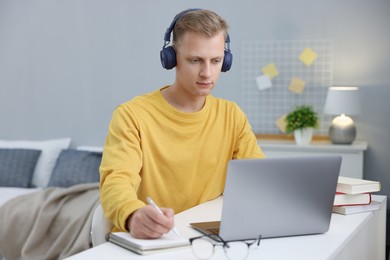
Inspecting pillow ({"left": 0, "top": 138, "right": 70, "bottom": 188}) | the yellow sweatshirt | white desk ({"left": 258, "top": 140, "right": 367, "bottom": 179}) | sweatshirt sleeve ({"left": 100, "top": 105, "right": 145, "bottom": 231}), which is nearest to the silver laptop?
sweatshirt sleeve ({"left": 100, "top": 105, "right": 145, "bottom": 231})

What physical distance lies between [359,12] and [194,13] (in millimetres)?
2407

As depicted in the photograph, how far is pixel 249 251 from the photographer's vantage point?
145 cm

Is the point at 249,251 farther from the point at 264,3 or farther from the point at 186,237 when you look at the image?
Answer: the point at 264,3

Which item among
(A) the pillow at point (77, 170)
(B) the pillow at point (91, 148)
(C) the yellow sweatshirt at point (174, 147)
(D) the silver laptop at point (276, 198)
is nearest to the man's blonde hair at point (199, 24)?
(C) the yellow sweatshirt at point (174, 147)

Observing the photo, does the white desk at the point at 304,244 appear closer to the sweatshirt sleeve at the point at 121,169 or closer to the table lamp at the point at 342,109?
the sweatshirt sleeve at the point at 121,169

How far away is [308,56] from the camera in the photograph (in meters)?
4.13

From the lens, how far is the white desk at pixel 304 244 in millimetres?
1408

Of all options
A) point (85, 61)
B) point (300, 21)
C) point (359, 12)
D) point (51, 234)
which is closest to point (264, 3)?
point (300, 21)

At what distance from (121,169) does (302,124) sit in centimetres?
242

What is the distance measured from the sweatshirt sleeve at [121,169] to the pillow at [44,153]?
2863 mm

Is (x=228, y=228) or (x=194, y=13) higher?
(x=194, y=13)

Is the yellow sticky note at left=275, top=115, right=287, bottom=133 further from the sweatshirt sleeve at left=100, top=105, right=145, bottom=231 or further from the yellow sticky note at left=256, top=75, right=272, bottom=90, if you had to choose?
the sweatshirt sleeve at left=100, top=105, right=145, bottom=231

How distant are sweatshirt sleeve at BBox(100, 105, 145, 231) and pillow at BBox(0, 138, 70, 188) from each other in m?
2.86

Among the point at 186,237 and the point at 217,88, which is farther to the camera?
the point at 217,88
